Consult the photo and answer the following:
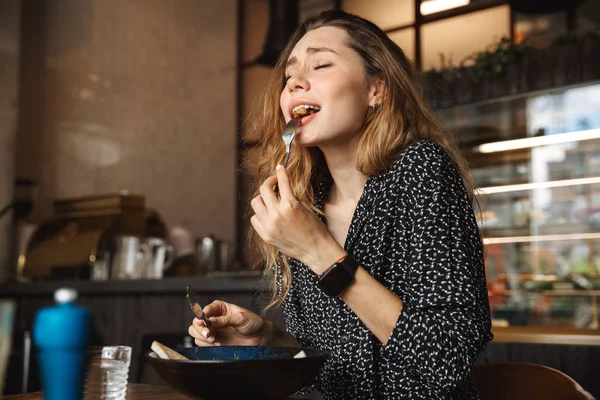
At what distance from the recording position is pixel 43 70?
5047 mm

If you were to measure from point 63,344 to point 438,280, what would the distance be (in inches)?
29.1

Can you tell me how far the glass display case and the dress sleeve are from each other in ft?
9.13

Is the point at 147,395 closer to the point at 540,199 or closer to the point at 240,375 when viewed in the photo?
the point at 240,375

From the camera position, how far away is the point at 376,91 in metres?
1.57

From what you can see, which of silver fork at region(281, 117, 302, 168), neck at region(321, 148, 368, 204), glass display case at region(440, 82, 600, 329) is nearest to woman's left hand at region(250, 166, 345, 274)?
silver fork at region(281, 117, 302, 168)

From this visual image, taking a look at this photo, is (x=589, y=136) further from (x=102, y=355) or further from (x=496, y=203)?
(x=102, y=355)

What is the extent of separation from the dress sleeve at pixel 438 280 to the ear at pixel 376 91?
0.29 meters

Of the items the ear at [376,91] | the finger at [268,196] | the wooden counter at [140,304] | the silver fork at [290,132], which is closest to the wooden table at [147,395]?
the finger at [268,196]

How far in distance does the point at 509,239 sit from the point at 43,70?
12.0 feet

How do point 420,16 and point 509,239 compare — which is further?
point 420,16

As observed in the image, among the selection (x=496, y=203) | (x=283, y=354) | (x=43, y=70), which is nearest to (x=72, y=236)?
(x=43, y=70)

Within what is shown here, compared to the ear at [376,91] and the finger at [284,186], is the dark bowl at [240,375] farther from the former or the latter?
the ear at [376,91]

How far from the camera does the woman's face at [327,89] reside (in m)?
1.44

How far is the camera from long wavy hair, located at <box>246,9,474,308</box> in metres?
1.48
